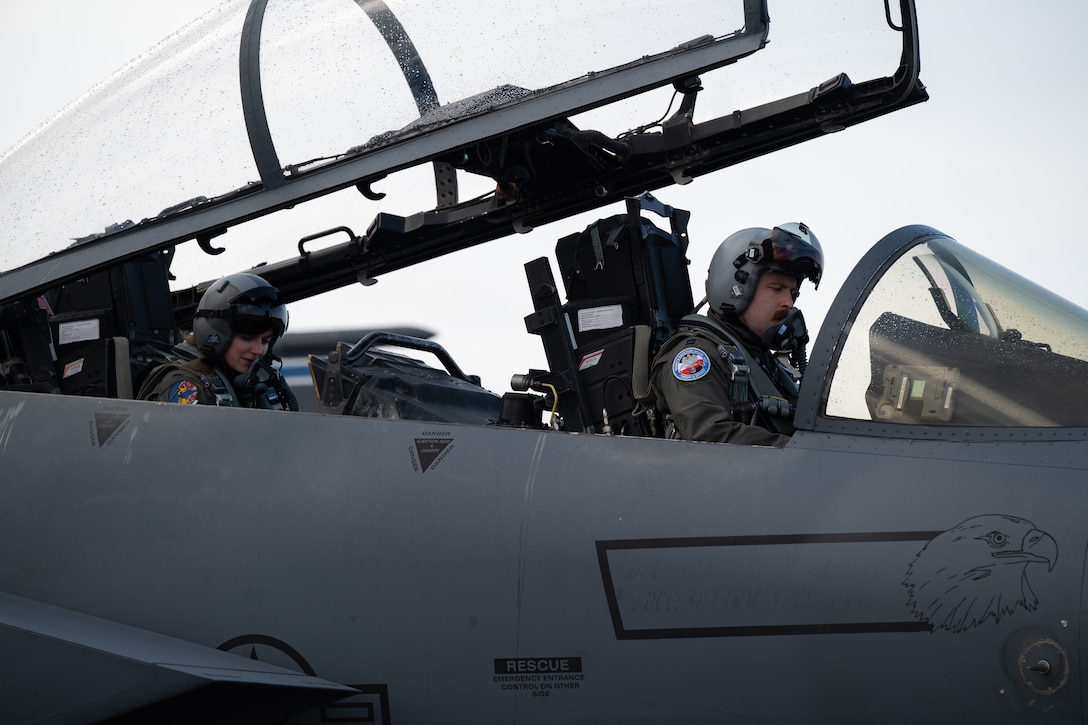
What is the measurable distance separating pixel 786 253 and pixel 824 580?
52.9 inches

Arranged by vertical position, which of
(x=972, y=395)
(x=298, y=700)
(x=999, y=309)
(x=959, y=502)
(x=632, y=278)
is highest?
(x=632, y=278)

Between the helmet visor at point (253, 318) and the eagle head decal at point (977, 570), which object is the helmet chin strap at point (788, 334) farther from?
the helmet visor at point (253, 318)

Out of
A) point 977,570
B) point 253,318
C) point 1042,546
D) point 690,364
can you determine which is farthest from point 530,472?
point 253,318

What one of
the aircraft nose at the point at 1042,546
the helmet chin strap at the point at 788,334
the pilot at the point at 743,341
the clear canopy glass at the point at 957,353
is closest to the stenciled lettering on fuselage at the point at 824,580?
the aircraft nose at the point at 1042,546

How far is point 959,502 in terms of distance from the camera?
2.60m

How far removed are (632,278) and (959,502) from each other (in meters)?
1.78

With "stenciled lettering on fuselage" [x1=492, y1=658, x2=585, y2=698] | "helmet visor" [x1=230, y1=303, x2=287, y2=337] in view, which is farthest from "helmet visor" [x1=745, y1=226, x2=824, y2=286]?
"helmet visor" [x1=230, y1=303, x2=287, y2=337]

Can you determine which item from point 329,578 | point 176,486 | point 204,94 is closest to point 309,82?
point 204,94

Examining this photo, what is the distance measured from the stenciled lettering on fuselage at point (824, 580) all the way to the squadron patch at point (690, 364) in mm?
737

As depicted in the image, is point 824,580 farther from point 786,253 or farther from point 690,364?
point 786,253

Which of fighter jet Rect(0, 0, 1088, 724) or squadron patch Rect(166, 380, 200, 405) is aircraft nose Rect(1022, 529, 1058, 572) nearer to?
fighter jet Rect(0, 0, 1088, 724)

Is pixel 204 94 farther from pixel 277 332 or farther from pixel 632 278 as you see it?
pixel 632 278

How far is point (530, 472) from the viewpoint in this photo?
2893mm

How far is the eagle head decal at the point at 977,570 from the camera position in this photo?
249cm
